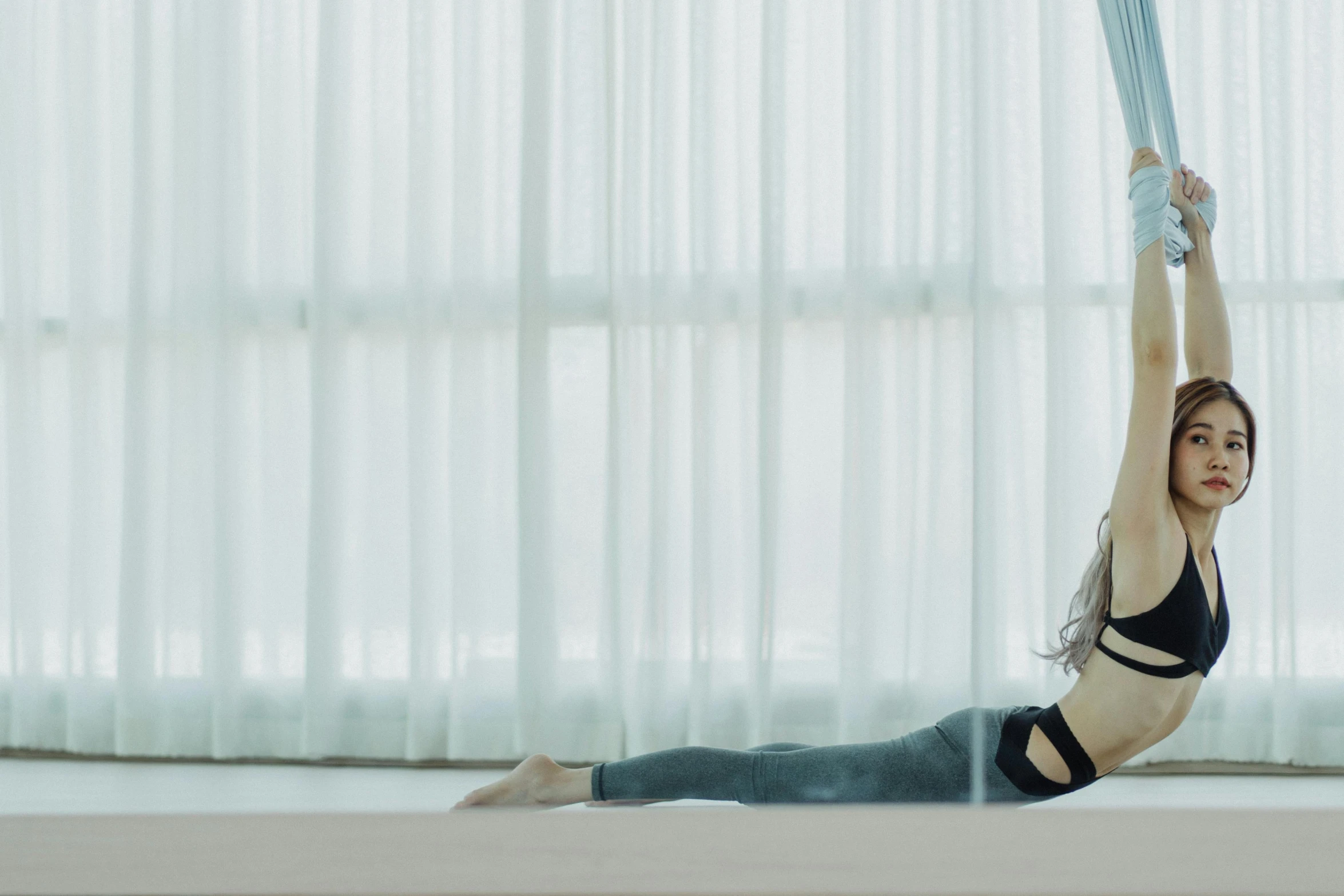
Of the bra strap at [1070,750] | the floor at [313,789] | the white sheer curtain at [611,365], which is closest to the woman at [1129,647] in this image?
the bra strap at [1070,750]

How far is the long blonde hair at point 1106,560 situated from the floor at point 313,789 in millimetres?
395

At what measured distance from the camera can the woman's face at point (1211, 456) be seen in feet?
3.92

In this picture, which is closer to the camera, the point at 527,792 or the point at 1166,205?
the point at 1166,205

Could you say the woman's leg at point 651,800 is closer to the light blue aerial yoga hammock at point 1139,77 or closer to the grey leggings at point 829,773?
the grey leggings at point 829,773

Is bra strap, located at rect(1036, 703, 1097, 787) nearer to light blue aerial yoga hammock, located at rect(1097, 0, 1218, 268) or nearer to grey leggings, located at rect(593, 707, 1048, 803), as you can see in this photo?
grey leggings, located at rect(593, 707, 1048, 803)

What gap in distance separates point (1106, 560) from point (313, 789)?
154 centimetres

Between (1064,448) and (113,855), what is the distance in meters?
1.91

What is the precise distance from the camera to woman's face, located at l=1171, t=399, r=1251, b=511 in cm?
119

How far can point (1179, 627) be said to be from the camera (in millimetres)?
1171

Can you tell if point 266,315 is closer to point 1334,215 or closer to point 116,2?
point 116,2

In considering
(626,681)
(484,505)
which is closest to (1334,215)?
(626,681)

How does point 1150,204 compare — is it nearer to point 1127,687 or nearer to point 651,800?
point 1127,687

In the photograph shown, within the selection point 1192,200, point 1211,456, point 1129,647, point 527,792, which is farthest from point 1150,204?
point 527,792

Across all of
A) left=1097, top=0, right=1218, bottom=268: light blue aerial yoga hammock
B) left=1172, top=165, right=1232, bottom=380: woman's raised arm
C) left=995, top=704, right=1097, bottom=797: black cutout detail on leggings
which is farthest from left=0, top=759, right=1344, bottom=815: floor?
left=1097, top=0, right=1218, bottom=268: light blue aerial yoga hammock
